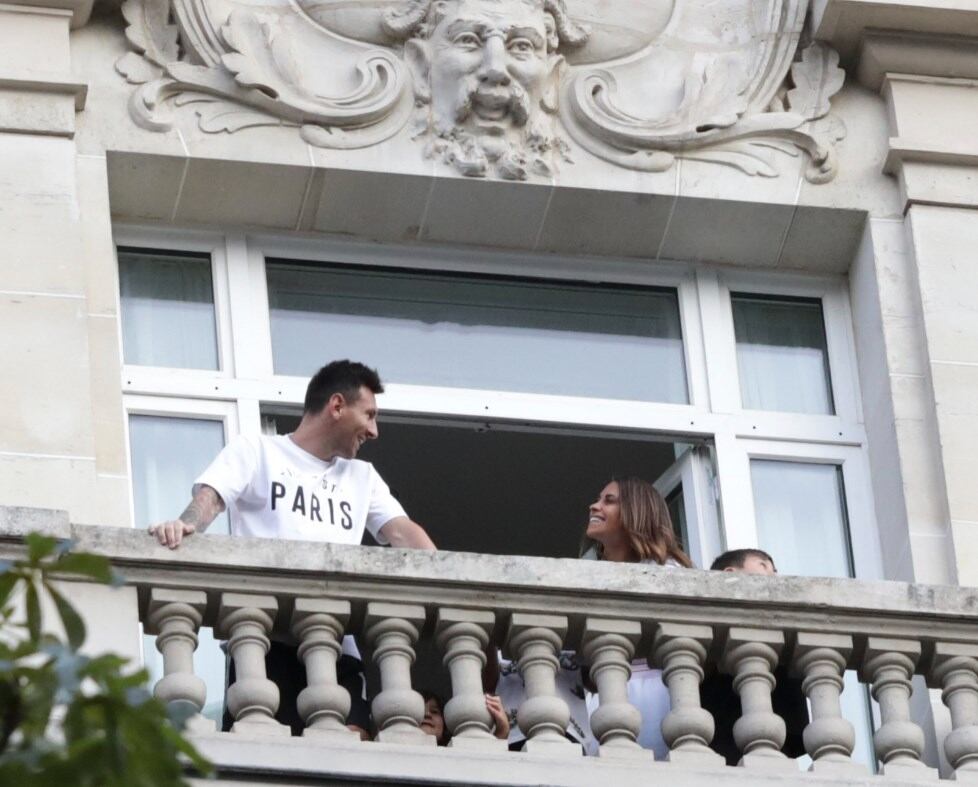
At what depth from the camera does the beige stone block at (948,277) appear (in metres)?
11.9

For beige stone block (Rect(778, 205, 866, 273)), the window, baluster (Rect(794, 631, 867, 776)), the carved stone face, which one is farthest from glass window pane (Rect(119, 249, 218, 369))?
baluster (Rect(794, 631, 867, 776))

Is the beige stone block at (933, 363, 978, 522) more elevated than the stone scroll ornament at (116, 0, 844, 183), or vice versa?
the stone scroll ornament at (116, 0, 844, 183)

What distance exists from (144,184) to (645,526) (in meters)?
2.92

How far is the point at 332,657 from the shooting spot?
9.30m

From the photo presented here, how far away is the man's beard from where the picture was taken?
1204cm

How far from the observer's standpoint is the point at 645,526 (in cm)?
1018

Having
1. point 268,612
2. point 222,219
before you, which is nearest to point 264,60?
point 222,219

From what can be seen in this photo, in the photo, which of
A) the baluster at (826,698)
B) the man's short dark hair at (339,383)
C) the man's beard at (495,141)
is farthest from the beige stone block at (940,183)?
the man's short dark hair at (339,383)

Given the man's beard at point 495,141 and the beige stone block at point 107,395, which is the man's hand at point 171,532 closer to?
the beige stone block at point 107,395

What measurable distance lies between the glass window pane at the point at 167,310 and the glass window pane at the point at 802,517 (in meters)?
2.30

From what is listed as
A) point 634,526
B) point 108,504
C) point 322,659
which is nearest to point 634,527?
point 634,526

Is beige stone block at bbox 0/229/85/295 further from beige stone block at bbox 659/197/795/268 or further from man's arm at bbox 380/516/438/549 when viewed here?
beige stone block at bbox 659/197/795/268

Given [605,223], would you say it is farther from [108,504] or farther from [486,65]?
[108,504]

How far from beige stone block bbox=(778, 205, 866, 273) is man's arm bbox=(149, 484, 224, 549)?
3694 mm
